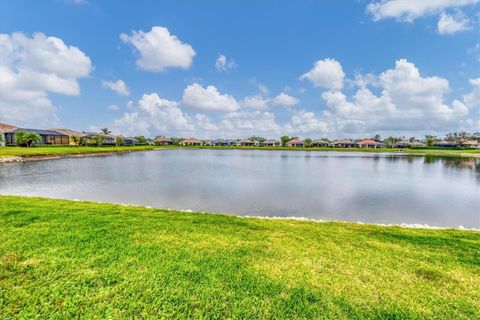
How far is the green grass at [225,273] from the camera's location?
3.05m

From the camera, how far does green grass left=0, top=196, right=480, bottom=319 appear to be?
305cm

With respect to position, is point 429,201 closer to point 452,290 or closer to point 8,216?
point 452,290

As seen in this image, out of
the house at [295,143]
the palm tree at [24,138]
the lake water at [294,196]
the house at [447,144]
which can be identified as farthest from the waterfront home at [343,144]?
the palm tree at [24,138]

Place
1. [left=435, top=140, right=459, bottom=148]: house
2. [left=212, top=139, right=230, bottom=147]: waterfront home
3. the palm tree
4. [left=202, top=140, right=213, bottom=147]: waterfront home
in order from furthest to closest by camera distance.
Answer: [left=212, top=139, right=230, bottom=147]: waterfront home → [left=202, top=140, right=213, bottom=147]: waterfront home → [left=435, top=140, right=459, bottom=148]: house → the palm tree

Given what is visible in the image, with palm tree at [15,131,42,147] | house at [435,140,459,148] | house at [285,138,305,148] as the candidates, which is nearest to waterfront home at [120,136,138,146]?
palm tree at [15,131,42,147]

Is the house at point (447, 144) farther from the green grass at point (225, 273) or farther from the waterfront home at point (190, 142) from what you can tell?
the green grass at point (225, 273)

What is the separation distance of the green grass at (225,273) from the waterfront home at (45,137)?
69.1m

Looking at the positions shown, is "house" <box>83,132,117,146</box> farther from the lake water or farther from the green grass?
the green grass

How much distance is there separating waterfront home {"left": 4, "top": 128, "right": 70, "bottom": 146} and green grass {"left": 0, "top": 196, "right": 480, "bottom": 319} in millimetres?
69119

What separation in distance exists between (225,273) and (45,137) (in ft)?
261

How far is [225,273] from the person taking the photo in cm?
381

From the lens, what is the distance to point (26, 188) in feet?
46.8

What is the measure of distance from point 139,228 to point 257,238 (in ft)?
9.13

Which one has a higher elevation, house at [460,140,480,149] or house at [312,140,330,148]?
house at [312,140,330,148]
